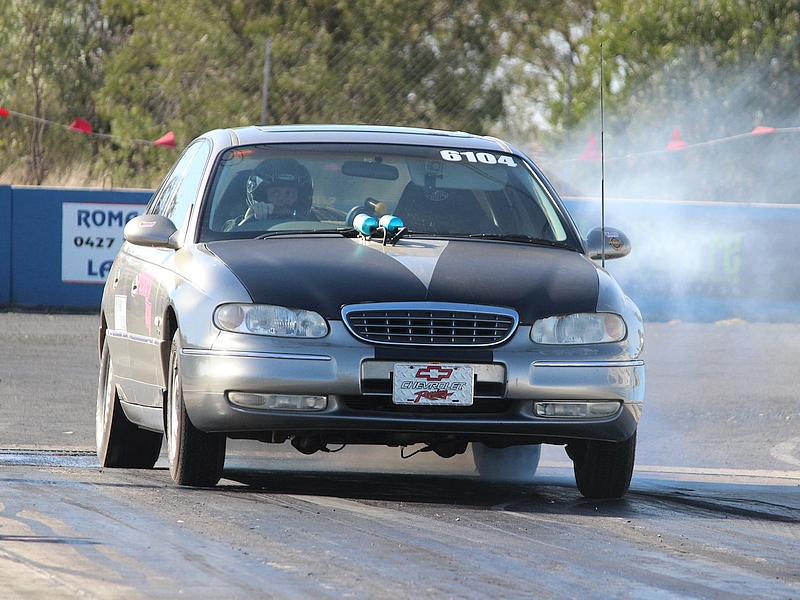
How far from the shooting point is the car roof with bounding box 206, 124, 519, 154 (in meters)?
7.57

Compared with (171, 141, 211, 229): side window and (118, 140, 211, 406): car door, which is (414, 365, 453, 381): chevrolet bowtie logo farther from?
(171, 141, 211, 229): side window

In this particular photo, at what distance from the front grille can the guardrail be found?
11.7m

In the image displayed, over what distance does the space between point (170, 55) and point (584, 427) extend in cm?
1974

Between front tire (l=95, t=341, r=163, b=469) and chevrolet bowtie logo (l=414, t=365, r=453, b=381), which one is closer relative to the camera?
chevrolet bowtie logo (l=414, t=365, r=453, b=381)

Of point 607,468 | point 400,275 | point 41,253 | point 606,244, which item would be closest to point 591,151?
point 41,253

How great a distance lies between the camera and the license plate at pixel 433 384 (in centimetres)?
618

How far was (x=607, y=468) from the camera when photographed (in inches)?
269

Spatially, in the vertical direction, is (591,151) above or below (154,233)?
above

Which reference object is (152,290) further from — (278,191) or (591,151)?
(591,151)

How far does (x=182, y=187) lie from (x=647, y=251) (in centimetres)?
1116

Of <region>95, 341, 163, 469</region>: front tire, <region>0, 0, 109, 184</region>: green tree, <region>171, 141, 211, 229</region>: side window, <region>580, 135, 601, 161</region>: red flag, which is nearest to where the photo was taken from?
<region>171, 141, 211, 229</region>: side window

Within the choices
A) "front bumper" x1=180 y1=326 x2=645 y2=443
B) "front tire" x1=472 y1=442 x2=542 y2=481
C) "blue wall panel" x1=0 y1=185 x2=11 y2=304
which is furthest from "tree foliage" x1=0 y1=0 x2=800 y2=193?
"front bumper" x1=180 y1=326 x2=645 y2=443

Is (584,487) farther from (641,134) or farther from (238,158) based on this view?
(641,134)

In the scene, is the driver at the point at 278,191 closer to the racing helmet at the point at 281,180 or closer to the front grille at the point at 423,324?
the racing helmet at the point at 281,180
